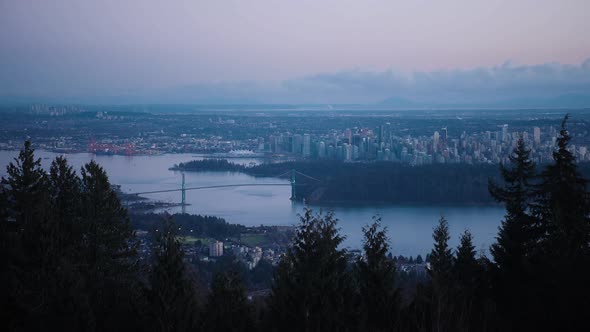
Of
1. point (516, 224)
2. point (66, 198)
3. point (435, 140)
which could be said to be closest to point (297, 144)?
point (435, 140)

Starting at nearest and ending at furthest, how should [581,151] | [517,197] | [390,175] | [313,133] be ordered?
[517,197] < [581,151] < [390,175] < [313,133]

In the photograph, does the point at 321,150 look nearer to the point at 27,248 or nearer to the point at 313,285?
the point at 27,248

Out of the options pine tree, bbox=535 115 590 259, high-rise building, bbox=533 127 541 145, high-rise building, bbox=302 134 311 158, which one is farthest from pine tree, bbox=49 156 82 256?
high-rise building, bbox=302 134 311 158

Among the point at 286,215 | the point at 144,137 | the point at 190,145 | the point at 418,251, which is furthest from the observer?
the point at 190,145

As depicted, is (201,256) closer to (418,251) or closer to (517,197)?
(418,251)

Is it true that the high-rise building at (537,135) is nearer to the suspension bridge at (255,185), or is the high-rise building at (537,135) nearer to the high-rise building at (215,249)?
the suspension bridge at (255,185)

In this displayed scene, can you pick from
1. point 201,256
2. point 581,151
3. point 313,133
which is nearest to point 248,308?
point 201,256
